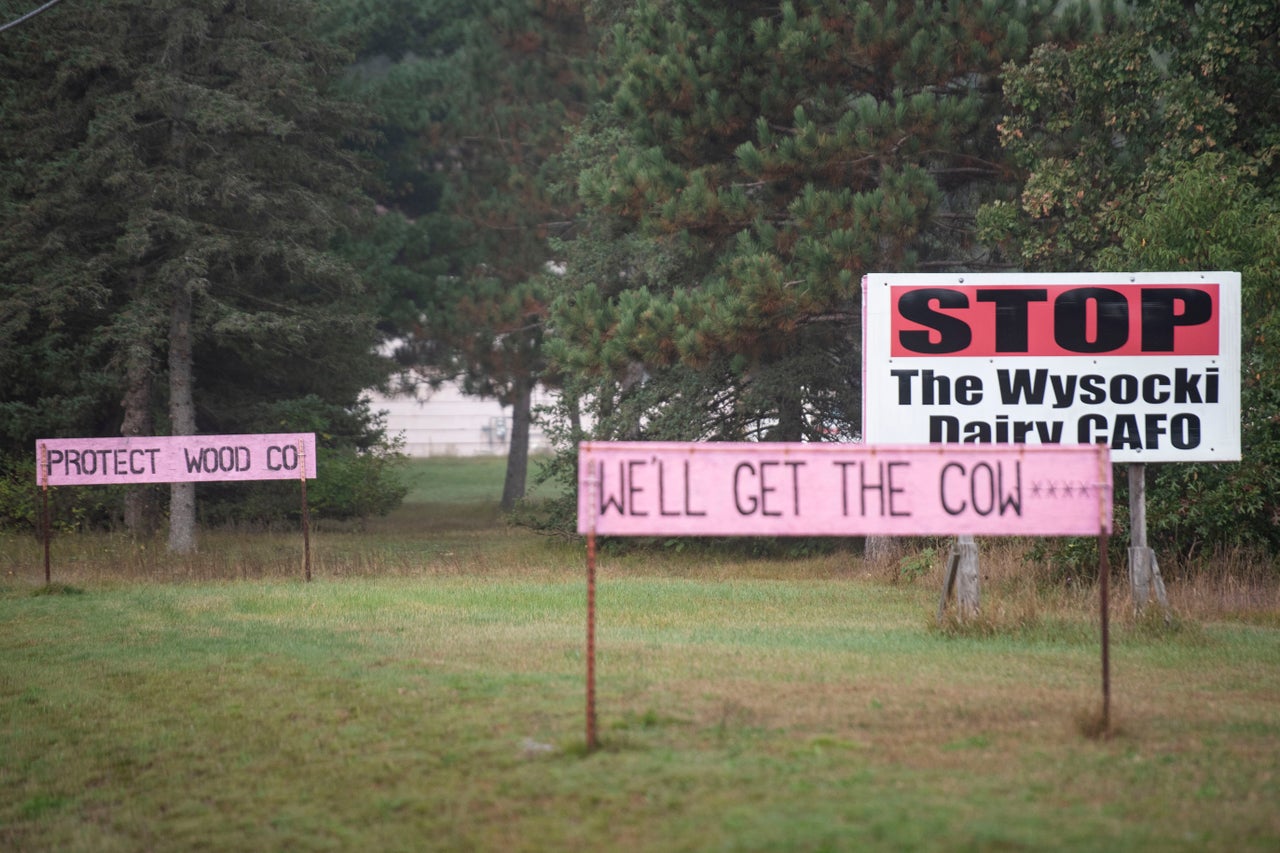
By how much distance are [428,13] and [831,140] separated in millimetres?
20111

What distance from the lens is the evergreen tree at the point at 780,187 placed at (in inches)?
776

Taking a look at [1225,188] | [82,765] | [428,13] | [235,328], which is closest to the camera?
[82,765]

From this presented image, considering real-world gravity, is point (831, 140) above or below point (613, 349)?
above

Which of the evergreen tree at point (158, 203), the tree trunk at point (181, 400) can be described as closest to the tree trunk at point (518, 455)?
the evergreen tree at point (158, 203)

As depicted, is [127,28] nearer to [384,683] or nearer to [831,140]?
[831,140]

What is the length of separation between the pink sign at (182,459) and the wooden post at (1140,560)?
31.9ft

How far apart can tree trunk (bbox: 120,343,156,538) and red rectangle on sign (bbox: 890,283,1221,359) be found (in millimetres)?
15206

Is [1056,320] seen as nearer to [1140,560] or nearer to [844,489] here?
[1140,560]

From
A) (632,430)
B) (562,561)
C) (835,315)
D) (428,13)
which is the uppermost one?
(428,13)

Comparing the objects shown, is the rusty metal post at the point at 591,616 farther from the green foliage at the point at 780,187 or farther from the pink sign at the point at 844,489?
the green foliage at the point at 780,187

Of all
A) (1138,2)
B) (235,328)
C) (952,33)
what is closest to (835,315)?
(952,33)

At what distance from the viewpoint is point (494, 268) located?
112 feet

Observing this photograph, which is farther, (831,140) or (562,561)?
(562,561)

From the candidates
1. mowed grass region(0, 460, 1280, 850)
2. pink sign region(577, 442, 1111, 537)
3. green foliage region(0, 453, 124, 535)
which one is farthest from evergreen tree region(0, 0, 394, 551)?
pink sign region(577, 442, 1111, 537)
